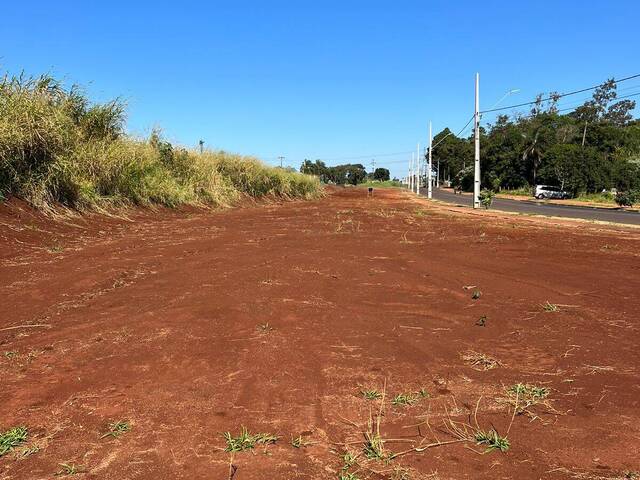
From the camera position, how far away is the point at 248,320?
513 centimetres

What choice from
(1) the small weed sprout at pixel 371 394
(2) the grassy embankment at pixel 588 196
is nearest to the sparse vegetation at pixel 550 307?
(1) the small weed sprout at pixel 371 394

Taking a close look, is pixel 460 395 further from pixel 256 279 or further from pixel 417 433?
pixel 256 279

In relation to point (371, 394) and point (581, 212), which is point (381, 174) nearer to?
point (581, 212)

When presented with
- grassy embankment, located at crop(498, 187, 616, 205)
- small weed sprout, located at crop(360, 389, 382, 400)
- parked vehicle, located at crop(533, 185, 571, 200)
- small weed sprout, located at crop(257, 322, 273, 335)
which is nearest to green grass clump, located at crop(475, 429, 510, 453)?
small weed sprout, located at crop(360, 389, 382, 400)

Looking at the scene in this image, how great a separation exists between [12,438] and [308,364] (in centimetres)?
201

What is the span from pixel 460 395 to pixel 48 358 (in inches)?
125

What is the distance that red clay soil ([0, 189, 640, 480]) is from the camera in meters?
2.79

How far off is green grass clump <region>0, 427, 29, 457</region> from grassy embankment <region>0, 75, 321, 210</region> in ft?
27.9

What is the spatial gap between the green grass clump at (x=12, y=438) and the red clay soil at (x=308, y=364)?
49 mm

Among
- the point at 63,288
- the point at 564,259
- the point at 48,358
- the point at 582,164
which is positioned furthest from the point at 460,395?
the point at 582,164

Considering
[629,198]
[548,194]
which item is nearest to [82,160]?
[629,198]

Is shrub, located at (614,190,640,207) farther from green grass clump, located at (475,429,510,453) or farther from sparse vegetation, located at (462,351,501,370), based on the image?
green grass clump, located at (475,429,510,453)

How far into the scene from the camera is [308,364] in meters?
4.05

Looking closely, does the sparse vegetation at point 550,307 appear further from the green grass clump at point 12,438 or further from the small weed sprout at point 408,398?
the green grass clump at point 12,438
